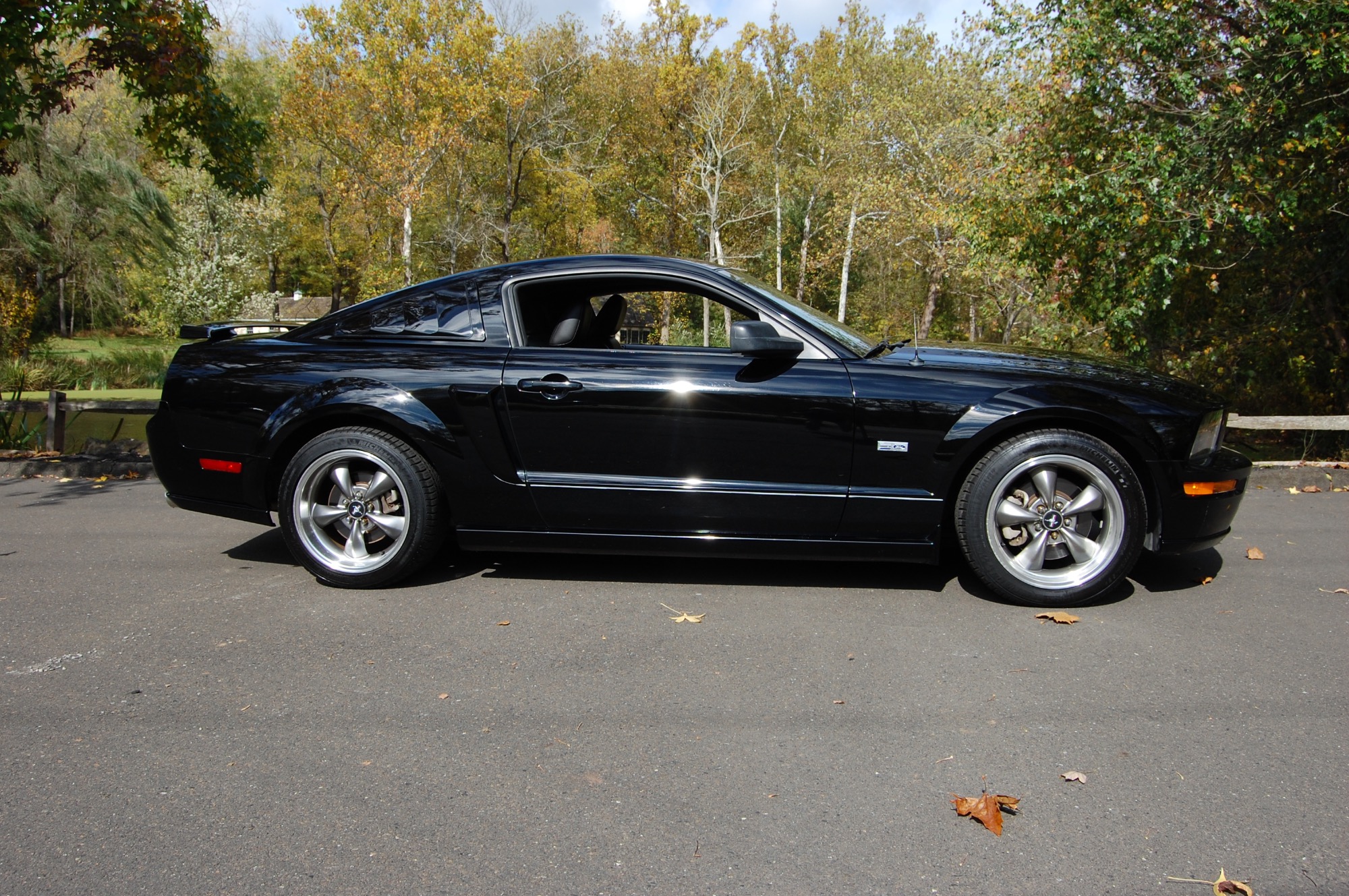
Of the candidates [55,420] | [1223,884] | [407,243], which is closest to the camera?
[1223,884]

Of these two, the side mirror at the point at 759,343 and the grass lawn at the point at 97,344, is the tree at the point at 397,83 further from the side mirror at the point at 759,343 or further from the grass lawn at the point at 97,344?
the side mirror at the point at 759,343

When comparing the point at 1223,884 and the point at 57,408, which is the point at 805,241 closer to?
the point at 57,408

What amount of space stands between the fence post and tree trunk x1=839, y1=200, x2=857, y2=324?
3647 cm

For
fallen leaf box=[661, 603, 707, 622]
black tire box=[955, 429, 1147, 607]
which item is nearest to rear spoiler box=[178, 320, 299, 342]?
fallen leaf box=[661, 603, 707, 622]

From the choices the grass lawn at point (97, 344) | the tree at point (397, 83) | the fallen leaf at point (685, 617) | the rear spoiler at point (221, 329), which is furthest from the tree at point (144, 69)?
the tree at point (397, 83)

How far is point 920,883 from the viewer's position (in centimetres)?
222

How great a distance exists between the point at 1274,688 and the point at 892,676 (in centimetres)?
137

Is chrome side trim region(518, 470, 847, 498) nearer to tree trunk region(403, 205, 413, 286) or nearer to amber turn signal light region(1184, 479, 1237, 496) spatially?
amber turn signal light region(1184, 479, 1237, 496)

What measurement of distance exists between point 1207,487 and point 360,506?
3959 mm

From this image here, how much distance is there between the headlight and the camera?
4.16 meters

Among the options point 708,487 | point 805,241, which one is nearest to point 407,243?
point 805,241

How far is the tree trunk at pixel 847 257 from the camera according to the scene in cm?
4334

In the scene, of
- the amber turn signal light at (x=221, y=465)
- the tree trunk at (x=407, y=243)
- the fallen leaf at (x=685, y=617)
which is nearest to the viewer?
the fallen leaf at (x=685, y=617)

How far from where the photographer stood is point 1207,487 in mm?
4141
